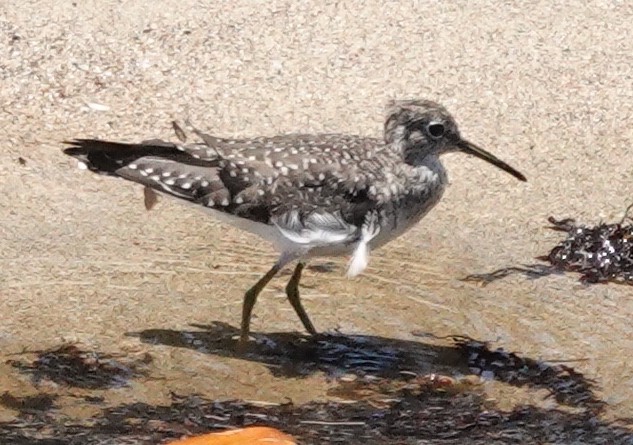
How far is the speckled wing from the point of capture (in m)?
5.85

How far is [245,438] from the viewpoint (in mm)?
4887

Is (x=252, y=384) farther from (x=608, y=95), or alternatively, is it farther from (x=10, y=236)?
(x=608, y=95)

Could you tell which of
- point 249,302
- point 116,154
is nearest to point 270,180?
point 249,302

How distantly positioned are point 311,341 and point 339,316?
0.83ft

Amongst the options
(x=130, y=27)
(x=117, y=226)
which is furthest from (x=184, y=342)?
(x=130, y=27)

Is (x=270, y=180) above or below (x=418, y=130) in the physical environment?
below

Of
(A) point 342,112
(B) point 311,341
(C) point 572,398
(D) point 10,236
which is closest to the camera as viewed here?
(C) point 572,398

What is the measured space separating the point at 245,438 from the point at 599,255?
7.75 feet

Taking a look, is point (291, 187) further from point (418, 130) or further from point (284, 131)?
point (284, 131)

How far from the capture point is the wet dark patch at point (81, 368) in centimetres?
550

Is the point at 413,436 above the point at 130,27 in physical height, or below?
below

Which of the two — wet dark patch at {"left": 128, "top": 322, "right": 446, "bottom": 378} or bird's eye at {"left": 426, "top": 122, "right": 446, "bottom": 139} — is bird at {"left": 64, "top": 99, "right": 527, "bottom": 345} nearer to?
wet dark patch at {"left": 128, "top": 322, "right": 446, "bottom": 378}

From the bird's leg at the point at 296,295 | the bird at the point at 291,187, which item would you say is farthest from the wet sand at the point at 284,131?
the bird at the point at 291,187

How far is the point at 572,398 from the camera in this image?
5.61 meters
